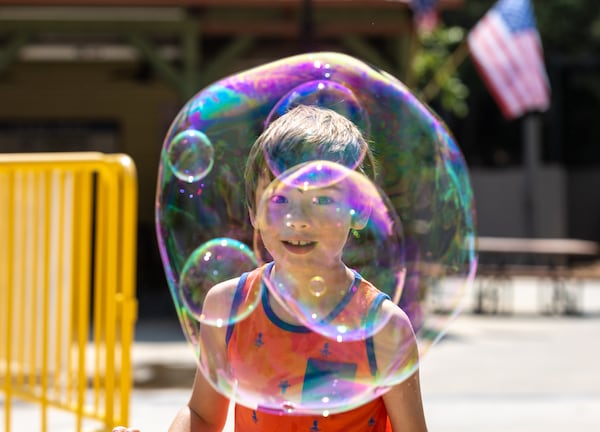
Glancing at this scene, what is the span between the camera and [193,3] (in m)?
11.5

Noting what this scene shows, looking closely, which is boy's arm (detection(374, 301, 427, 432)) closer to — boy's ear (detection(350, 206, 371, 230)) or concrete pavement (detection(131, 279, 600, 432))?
boy's ear (detection(350, 206, 371, 230))

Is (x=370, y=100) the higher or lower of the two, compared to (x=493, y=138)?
higher

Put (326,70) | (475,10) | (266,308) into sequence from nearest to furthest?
(266,308)
(326,70)
(475,10)

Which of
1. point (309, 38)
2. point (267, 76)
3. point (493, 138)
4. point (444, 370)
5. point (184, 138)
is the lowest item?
point (493, 138)

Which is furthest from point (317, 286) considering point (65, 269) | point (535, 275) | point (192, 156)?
point (535, 275)

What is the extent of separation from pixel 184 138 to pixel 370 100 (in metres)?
0.50

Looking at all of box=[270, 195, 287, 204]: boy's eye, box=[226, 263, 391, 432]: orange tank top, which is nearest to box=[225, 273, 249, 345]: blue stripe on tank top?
box=[226, 263, 391, 432]: orange tank top

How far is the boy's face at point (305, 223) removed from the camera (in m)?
1.98

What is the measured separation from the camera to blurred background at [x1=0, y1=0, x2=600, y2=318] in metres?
12.0

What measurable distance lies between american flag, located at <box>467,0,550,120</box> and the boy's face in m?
12.1

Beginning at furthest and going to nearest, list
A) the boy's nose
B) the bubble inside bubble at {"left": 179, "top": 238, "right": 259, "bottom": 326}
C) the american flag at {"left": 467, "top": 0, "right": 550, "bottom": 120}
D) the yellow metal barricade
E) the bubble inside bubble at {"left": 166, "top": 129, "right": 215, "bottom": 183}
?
the american flag at {"left": 467, "top": 0, "right": 550, "bottom": 120}
the yellow metal barricade
the bubble inside bubble at {"left": 166, "top": 129, "right": 215, "bottom": 183}
the bubble inside bubble at {"left": 179, "top": 238, "right": 259, "bottom": 326}
the boy's nose

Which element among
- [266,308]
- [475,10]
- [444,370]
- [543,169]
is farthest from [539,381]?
[475,10]

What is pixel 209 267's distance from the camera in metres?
2.56

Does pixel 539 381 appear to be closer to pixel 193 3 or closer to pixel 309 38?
pixel 309 38
